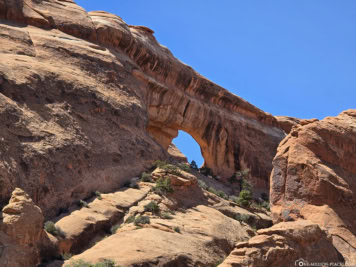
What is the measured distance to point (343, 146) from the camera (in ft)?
92.4

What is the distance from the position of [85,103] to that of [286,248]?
14.3 metres

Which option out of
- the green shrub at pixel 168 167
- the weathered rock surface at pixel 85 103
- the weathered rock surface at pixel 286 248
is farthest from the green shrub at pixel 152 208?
the weathered rock surface at pixel 286 248

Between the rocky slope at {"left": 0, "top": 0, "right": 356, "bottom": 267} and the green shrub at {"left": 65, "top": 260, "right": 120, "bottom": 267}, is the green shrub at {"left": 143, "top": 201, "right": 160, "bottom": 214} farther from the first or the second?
the green shrub at {"left": 65, "top": 260, "right": 120, "bottom": 267}

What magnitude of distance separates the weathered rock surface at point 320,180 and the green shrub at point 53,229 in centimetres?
1006

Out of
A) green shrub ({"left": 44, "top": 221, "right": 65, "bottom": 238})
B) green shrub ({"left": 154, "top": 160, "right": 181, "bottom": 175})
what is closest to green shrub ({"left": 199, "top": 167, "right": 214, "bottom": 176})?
green shrub ({"left": 154, "top": 160, "right": 181, "bottom": 175})

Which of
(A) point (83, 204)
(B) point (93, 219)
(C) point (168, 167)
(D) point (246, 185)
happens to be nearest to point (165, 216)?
(B) point (93, 219)

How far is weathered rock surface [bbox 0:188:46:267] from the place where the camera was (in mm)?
18516

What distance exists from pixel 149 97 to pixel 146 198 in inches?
584

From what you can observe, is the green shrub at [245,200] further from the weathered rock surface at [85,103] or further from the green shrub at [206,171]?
the green shrub at [206,171]

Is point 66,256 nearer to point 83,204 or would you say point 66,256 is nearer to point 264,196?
point 83,204

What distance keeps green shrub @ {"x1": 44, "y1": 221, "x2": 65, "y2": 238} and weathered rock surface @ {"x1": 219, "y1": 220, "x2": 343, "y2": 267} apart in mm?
6622

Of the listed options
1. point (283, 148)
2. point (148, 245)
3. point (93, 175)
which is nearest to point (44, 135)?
point (93, 175)

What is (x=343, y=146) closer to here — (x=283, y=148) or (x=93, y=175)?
(x=283, y=148)

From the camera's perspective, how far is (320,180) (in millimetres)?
26031
